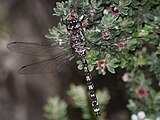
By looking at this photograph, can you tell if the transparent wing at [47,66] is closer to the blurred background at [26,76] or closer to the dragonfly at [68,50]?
the dragonfly at [68,50]

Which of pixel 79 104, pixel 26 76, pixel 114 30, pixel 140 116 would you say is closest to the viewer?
pixel 114 30

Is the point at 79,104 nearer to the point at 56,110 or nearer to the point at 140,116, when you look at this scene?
the point at 56,110

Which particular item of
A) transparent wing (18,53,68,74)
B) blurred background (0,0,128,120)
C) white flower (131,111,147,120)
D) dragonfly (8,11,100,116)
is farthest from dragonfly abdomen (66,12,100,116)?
blurred background (0,0,128,120)

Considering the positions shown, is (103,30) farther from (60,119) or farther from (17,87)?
(17,87)

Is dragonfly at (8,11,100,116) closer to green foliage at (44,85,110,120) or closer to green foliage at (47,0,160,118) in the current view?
green foliage at (47,0,160,118)

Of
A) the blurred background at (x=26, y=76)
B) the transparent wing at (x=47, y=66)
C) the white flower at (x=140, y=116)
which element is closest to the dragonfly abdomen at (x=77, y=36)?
the transparent wing at (x=47, y=66)

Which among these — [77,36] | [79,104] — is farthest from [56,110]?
[77,36]

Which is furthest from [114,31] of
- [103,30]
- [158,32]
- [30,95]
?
[30,95]
